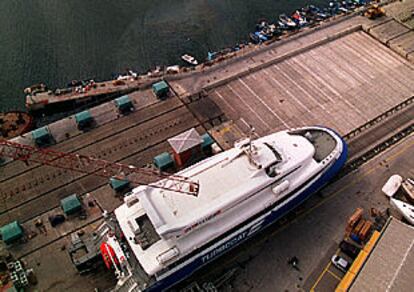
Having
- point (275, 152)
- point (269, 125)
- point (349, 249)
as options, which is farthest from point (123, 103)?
point (349, 249)

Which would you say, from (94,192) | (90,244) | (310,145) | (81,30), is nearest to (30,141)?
(94,192)

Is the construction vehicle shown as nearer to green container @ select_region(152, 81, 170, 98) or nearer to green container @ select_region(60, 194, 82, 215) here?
green container @ select_region(152, 81, 170, 98)

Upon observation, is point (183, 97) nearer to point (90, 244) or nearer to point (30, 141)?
point (30, 141)

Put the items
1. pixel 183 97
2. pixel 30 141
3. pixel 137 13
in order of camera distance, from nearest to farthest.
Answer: pixel 30 141 → pixel 183 97 → pixel 137 13

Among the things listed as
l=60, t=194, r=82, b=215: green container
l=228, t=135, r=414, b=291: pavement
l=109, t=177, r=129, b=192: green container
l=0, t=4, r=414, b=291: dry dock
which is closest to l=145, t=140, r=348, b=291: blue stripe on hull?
l=228, t=135, r=414, b=291: pavement

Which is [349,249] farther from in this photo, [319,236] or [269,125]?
[269,125]
